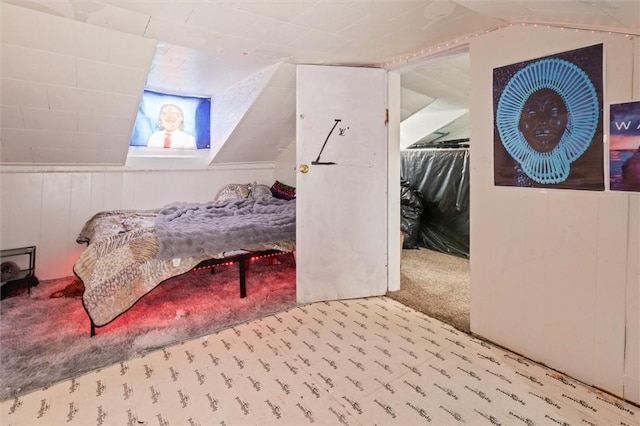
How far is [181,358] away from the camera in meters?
1.99

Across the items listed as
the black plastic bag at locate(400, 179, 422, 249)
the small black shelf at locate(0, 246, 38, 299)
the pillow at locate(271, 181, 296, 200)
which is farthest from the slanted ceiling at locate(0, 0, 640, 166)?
the black plastic bag at locate(400, 179, 422, 249)

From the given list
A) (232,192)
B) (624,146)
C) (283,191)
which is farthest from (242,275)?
(624,146)

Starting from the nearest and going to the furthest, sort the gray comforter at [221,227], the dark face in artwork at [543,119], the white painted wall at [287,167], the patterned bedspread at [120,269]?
the dark face in artwork at [543,119] < the patterned bedspread at [120,269] < the gray comforter at [221,227] < the white painted wall at [287,167]

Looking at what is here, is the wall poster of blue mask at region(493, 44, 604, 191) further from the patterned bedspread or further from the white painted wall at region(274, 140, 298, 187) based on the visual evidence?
the white painted wall at region(274, 140, 298, 187)

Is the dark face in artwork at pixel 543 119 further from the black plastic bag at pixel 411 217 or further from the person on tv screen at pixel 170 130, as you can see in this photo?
the person on tv screen at pixel 170 130

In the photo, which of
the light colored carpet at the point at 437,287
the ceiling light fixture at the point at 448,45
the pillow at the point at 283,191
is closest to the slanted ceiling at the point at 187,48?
the ceiling light fixture at the point at 448,45

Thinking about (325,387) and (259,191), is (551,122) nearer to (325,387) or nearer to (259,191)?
(325,387)

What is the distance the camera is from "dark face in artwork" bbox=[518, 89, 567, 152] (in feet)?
5.87

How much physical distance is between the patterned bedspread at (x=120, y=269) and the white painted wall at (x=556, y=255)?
197cm

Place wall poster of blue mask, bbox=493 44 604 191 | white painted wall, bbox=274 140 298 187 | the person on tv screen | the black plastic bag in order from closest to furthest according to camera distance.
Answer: wall poster of blue mask, bbox=493 44 604 191
the person on tv screen
the black plastic bag
white painted wall, bbox=274 140 298 187

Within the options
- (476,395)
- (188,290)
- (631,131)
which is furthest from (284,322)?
(631,131)

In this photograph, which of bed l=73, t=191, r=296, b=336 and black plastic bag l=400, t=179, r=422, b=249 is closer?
bed l=73, t=191, r=296, b=336

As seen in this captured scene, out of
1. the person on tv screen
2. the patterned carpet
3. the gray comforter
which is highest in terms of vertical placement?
the person on tv screen

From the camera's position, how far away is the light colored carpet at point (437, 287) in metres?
2.59
